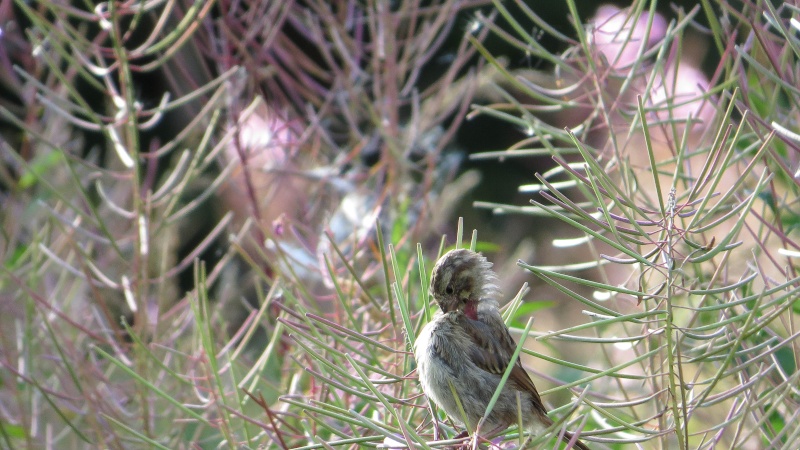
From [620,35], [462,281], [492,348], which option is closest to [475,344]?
[492,348]

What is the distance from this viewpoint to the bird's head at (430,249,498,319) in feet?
5.05

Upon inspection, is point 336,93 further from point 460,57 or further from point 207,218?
point 207,218

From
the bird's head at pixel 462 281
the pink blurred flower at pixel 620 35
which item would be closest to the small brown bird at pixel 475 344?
the bird's head at pixel 462 281

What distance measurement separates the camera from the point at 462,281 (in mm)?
1610

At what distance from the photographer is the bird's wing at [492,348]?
168cm

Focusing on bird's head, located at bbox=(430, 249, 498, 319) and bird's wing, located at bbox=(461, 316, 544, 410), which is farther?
bird's wing, located at bbox=(461, 316, 544, 410)

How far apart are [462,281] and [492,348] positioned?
159 millimetres

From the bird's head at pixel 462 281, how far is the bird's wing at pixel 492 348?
3 centimetres

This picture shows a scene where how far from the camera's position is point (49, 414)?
2.54 meters

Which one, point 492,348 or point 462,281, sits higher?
point 462,281

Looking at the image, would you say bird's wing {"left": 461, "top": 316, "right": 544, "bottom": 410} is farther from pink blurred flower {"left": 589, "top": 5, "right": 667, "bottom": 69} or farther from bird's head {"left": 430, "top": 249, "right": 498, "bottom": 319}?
pink blurred flower {"left": 589, "top": 5, "right": 667, "bottom": 69}

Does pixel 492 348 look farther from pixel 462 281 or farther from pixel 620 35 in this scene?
pixel 620 35

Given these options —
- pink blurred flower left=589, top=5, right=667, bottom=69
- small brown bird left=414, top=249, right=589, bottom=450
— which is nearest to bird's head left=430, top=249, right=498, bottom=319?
small brown bird left=414, top=249, right=589, bottom=450

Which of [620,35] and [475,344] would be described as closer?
[475,344]
